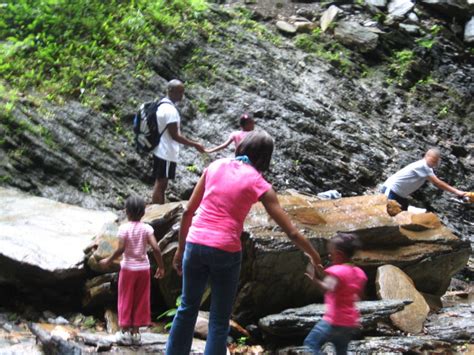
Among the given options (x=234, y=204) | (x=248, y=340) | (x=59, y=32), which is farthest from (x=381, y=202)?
(x=59, y=32)

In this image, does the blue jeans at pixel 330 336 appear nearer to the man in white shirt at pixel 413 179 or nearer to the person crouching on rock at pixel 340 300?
the person crouching on rock at pixel 340 300

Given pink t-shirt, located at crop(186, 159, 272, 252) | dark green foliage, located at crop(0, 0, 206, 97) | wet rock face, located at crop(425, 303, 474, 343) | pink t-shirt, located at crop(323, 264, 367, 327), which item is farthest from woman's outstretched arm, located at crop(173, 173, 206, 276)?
dark green foliage, located at crop(0, 0, 206, 97)

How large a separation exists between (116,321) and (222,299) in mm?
2825

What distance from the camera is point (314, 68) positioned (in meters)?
14.5

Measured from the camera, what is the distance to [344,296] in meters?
4.21

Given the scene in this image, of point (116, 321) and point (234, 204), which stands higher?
point (234, 204)

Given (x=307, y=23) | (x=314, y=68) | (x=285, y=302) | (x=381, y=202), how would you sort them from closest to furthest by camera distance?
(x=285, y=302)
(x=381, y=202)
(x=314, y=68)
(x=307, y=23)

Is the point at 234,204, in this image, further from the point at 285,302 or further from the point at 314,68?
the point at 314,68

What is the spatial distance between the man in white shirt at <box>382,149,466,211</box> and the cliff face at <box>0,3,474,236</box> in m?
2.52

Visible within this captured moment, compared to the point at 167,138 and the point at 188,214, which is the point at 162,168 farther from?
the point at 188,214

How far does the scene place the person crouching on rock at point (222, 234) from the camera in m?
3.85

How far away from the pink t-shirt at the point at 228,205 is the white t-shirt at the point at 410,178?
5622 millimetres

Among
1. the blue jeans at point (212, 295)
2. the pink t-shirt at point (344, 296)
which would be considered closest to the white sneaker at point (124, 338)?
the blue jeans at point (212, 295)

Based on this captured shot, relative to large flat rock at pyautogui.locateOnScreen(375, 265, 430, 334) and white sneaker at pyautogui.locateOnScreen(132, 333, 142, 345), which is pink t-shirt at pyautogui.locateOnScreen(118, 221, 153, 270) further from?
large flat rock at pyautogui.locateOnScreen(375, 265, 430, 334)
